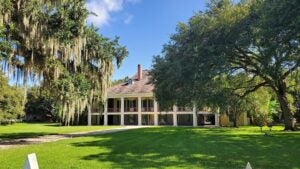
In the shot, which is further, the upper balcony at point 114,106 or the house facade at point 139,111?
the upper balcony at point 114,106

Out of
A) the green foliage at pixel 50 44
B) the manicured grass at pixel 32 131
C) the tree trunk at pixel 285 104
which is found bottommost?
the manicured grass at pixel 32 131

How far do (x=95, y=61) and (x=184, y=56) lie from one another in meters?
6.62

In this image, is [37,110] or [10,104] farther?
[37,110]

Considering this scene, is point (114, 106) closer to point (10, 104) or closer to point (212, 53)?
point (10, 104)

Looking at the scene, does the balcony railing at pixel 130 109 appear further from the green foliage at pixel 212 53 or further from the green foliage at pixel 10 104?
the green foliage at pixel 212 53

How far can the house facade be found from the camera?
50.8 m

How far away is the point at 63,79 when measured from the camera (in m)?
20.1

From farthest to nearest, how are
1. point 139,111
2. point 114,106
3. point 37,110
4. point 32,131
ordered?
point 37,110, point 114,106, point 139,111, point 32,131

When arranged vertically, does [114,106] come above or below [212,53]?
below

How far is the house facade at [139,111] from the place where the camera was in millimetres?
50750

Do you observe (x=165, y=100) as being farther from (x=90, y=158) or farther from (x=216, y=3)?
(x=90, y=158)

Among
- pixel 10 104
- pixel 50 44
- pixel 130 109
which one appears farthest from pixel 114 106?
pixel 50 44

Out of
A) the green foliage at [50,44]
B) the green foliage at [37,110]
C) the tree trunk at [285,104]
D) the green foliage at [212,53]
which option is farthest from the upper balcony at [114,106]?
the green foliage at [50,44]

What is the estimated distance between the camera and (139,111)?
53.5 m
